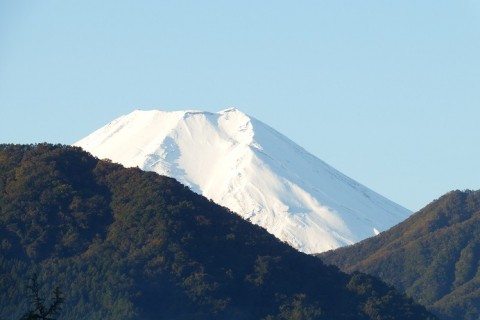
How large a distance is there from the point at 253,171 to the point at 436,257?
4125 centimetres

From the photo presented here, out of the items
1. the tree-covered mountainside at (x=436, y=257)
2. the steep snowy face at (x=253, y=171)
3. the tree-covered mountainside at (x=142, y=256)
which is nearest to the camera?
the tree-covered mountainside at (x=142, y=256)

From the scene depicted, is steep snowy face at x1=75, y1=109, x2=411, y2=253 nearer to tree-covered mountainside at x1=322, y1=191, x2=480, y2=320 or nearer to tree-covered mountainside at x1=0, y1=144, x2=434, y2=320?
tree-covered mountainside at x1=322, y1=191, x2=480, y2=320

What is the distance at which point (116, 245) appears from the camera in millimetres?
57438

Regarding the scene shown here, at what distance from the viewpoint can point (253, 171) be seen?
118 meters

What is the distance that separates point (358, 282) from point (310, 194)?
2305 inches

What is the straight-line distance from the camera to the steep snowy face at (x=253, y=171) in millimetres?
113250

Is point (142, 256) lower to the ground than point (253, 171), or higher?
lower

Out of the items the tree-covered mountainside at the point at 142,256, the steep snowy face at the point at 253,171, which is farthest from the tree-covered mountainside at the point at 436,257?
the steep snowy face at the point at 253,171

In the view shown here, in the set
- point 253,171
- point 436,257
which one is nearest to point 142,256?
point 436,257

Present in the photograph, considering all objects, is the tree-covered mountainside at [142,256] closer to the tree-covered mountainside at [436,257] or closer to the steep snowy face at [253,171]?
the tree-covered mountainside at [436,257]

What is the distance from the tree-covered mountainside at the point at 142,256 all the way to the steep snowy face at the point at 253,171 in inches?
1888

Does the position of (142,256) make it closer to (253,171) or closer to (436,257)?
(436,257)

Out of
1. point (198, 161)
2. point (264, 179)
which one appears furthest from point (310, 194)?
point (198, 161)

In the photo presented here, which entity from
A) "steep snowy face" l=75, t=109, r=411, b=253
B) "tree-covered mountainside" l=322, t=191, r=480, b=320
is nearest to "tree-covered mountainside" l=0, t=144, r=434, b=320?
"tree-covered mountainside" l=322, t=191, r=480, b=320
